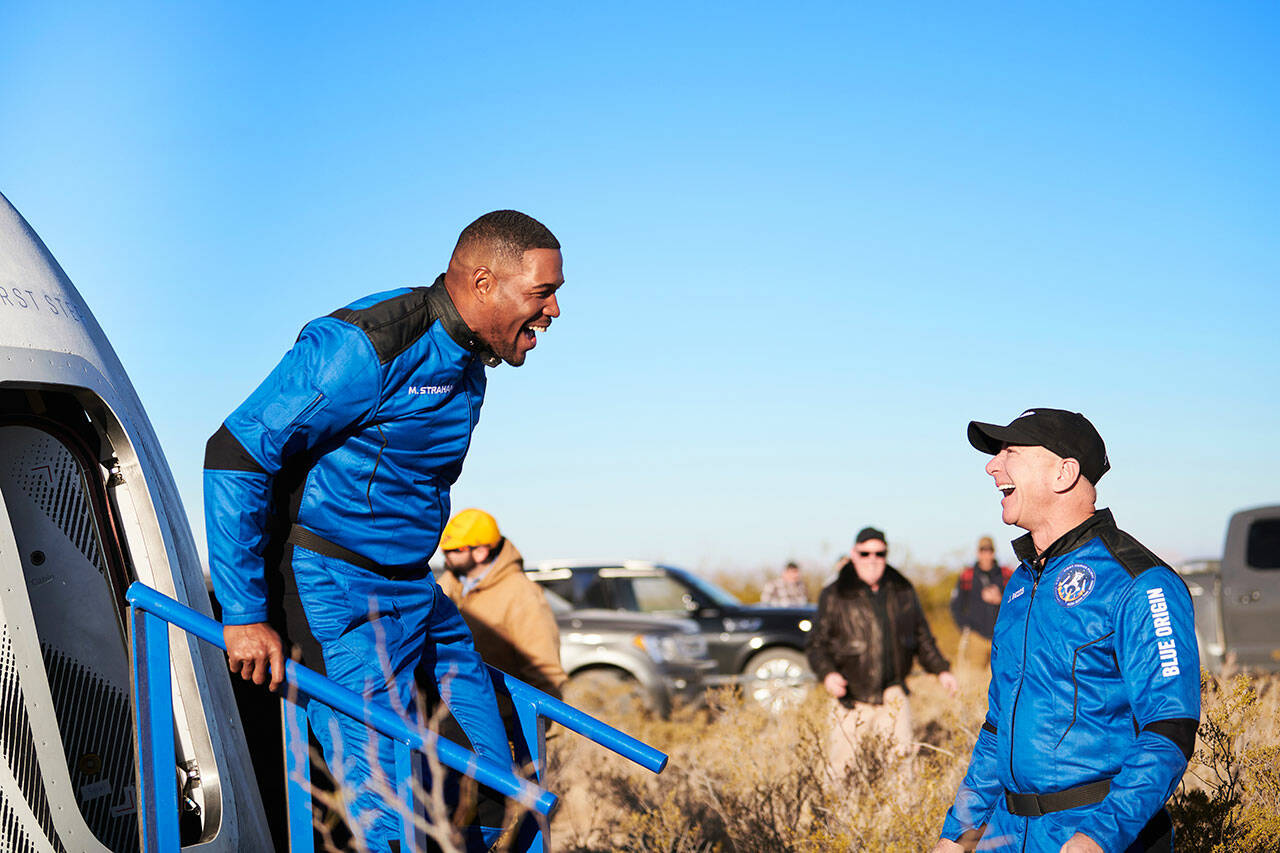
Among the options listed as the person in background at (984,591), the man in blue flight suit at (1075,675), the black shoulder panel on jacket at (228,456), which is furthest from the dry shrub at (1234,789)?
the person in background at (984,591)

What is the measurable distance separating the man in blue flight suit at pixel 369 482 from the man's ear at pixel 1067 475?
4.58 ft

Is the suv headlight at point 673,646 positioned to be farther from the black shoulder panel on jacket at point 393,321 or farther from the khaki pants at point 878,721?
the black shoulder panel on jacket at point 393,321

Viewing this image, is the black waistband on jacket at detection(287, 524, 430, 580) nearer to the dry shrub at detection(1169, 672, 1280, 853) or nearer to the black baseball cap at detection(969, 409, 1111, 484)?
the black baseball cap at detection(969, 409, 1111, 484)

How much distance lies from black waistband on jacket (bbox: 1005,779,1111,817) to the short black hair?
6.07 feet

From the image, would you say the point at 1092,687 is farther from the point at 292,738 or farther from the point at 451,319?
the point at 292,738

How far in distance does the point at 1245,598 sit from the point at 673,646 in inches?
202

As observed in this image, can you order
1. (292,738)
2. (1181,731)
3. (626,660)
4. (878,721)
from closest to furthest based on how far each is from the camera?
(1181,731), (292,738), (878,721), (626,660)

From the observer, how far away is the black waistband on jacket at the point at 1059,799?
276 cm

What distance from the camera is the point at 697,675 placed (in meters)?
12.0

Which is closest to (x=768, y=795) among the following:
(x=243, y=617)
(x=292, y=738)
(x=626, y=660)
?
(x=292, y=738)

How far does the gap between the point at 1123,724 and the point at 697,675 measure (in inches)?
370

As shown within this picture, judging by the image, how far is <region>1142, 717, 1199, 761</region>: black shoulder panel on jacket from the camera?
2.55 m

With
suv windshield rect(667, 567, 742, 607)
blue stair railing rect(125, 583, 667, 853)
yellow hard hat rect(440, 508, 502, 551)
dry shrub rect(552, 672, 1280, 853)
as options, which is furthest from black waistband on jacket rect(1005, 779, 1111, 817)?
suv windshield rect(667, 567, 742, 607)

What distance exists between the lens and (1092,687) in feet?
9.07
